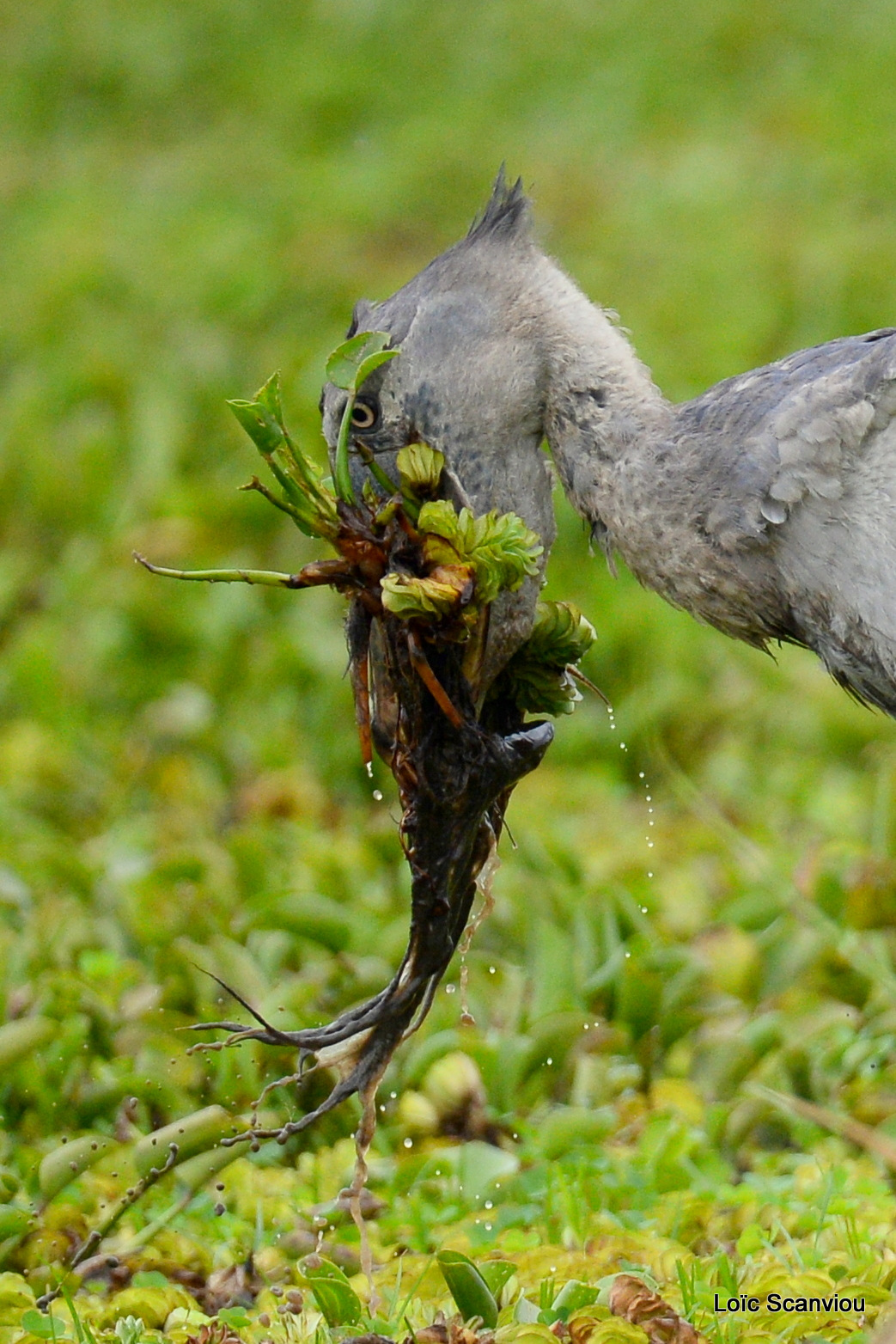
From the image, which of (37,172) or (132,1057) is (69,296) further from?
(132,1057)

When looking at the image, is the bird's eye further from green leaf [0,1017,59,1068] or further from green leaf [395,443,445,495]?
green leaf [0,1017,59,1068]

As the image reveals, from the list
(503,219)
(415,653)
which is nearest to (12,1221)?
(415,653)

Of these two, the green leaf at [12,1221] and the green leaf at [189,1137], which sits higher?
the green leaf at [189,1137]

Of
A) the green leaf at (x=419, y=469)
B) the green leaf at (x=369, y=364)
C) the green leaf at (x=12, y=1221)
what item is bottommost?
the green leaf at (x=12, y=1221)

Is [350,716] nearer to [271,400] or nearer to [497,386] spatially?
[497,386]

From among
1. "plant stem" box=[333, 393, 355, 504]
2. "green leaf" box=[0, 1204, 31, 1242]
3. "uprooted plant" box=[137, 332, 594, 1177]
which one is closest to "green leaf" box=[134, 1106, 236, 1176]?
"green leaf" box=[0, 1204, 31, 1242]

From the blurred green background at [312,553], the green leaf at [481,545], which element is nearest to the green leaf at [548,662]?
the green leaf at [481,545]

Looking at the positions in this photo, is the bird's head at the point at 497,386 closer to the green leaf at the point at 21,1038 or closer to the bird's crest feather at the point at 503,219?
the bird's crest feather at the point at 503,219
